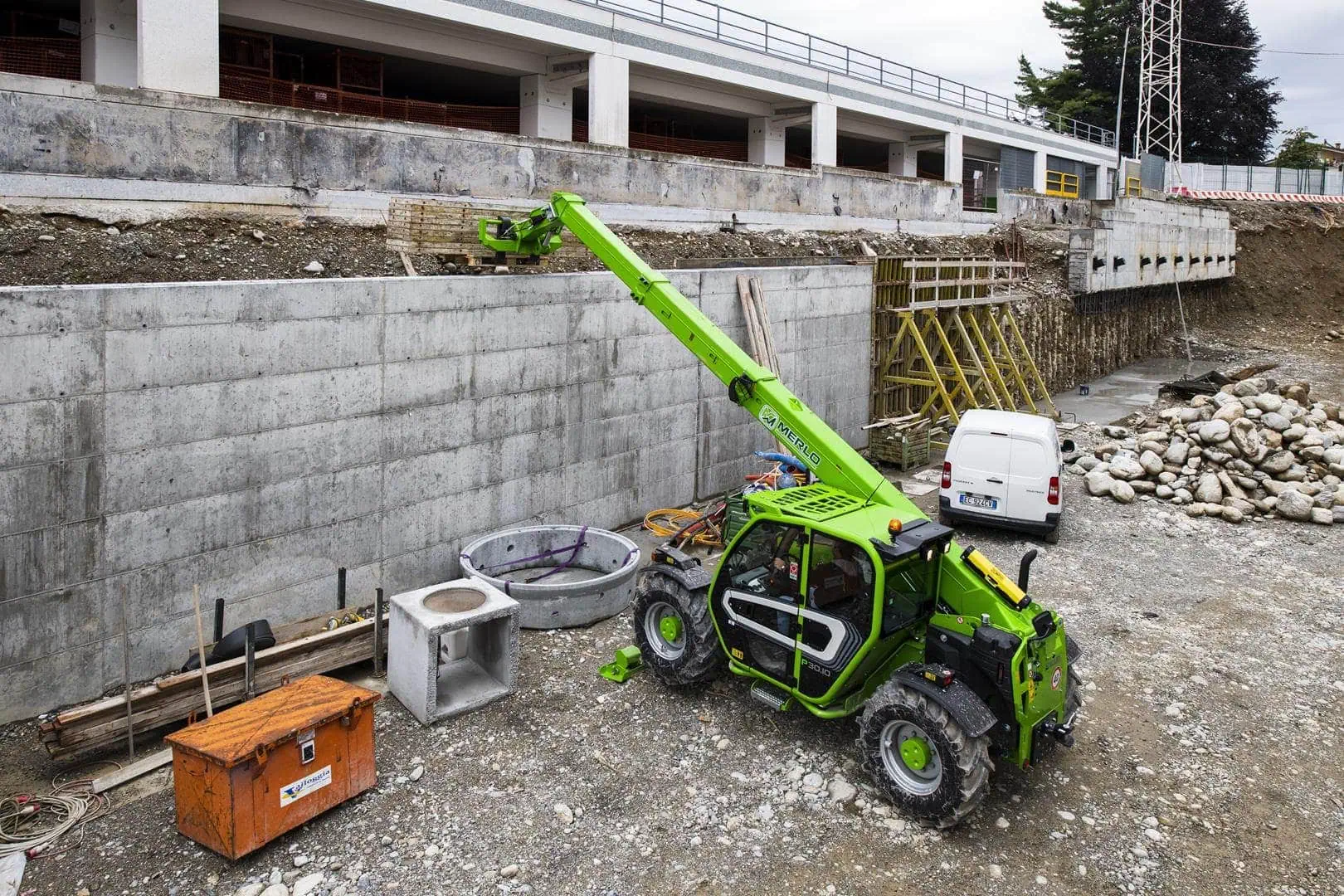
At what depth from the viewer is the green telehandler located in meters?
6.05

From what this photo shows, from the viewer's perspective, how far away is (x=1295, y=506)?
12961 mm

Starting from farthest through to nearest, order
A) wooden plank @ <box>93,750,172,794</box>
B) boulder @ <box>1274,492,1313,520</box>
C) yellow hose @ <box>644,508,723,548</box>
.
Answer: boulder @ <box>1274,492,1313,520</box>
yellow hose @ <box>644,508,723,548</box>
wooden plank @ <box>93,750,172,794</box>

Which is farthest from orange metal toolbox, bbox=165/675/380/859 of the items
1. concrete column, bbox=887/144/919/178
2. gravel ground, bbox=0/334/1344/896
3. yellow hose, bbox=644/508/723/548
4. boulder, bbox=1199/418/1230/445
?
concrete column, bbox=887/144/919/178

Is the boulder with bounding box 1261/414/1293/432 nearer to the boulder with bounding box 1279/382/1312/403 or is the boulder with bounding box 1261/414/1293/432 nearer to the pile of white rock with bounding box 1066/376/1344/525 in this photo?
the pile of white rock with bounding box 1066/376/1344/525

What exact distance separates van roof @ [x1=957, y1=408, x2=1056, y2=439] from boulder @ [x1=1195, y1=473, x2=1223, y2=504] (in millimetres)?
2909

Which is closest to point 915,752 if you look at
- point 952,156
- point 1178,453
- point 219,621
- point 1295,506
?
point 219,621

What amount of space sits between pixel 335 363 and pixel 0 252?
4.73 meters

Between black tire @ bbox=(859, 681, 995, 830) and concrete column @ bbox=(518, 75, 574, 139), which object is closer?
black tire @ bbox=(859, 681, 995, 830)

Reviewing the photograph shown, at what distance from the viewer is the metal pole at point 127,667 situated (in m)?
6.54

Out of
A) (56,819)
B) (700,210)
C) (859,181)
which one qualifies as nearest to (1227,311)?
A: (859,181)

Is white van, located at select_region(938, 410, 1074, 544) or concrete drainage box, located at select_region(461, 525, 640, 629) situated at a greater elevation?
white van, located at select_region(938, 410, 1074, 544)

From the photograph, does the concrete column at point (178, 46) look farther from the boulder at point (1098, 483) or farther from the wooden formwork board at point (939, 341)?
the boulder at point (1098, 483)

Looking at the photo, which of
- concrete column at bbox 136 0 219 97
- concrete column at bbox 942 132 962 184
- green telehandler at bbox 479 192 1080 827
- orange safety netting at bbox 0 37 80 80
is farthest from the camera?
concrete column at bbox 942 132 962 184

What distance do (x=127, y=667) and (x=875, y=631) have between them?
529 centimetres
